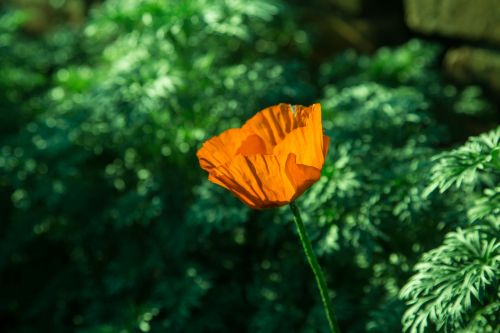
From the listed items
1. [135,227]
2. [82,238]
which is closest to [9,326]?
[82,238]

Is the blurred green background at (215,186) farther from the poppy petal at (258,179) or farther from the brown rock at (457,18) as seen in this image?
the poppy petal at (258,179)

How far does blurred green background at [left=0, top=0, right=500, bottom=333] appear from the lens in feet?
7.22

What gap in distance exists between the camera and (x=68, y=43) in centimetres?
392

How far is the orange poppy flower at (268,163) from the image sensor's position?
1497mm

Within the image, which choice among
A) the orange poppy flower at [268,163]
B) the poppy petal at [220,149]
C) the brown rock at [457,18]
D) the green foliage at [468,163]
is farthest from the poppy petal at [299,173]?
the brown rock at [457,18]

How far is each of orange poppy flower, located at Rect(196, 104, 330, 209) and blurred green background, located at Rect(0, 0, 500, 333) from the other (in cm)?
46

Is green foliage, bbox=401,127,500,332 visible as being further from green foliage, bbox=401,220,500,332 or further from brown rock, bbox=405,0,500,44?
brown rock, bbox=405,0,500,44

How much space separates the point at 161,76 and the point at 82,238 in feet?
2.53

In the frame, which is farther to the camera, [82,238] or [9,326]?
[9,326]

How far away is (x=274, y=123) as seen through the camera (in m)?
1.69

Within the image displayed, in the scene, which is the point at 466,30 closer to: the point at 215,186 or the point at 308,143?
the point at 215,186

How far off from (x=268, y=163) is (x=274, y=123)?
226 millimetres

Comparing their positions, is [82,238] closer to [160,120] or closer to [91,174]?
[91,174]

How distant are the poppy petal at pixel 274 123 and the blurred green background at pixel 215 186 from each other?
444 mm
